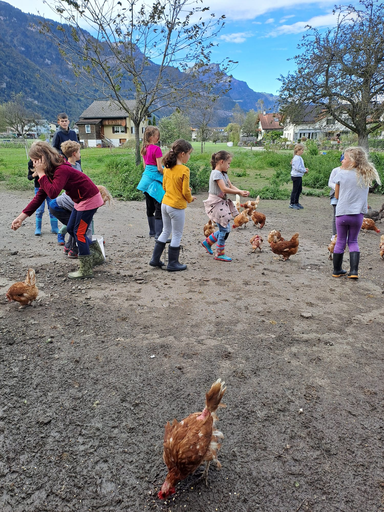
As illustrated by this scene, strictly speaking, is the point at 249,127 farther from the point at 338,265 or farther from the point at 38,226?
the point at 338,265

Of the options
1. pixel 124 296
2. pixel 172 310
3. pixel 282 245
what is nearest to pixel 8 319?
pixel 124 296

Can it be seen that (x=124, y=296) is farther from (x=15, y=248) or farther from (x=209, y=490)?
(x=15, y=248)

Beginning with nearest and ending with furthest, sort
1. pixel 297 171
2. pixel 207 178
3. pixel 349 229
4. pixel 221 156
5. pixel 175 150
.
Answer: pixel 175 150
pixel 349 229
pixel 221 156
pixel 297 171
pixel 207 178

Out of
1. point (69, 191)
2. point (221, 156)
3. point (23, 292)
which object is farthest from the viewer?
point (221, 156)

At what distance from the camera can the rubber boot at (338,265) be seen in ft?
17.1

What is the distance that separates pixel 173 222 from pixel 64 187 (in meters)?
1.60

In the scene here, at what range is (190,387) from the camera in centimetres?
271

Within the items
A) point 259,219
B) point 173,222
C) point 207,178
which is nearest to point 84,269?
point 173,222

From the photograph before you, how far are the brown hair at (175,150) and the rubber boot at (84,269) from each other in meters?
1.78

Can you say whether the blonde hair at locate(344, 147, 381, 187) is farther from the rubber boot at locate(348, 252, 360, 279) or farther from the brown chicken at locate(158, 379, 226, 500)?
the brown chicken at locate(158, 379, 226, 500)

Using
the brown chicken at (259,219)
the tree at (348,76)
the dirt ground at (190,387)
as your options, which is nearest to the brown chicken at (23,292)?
the dirt ground at (190,387)

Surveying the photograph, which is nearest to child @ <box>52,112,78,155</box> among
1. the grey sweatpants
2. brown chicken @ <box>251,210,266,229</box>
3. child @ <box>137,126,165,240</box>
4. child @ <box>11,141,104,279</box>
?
child @ <box>137,126,165,240</box>

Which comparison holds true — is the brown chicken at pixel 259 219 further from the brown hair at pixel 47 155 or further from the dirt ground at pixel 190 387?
the brown hair at pixel 47 155

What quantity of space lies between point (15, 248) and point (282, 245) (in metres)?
4.97
